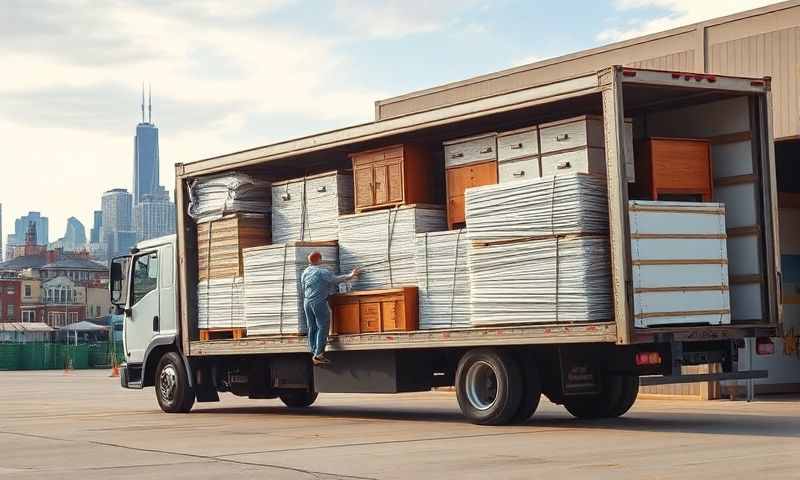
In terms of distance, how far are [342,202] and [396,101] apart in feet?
36.2

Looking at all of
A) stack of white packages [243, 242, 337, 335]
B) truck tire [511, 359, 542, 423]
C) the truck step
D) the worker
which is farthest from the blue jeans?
truck tire [511, 359, 542, 423]

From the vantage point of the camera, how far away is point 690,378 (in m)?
14.3

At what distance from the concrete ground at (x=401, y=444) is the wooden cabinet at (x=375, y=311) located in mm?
1202

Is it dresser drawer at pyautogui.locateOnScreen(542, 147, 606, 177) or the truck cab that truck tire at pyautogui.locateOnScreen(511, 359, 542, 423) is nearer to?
dresser drawer at pyautogui.locateOnScreen(542, 147, 606, 177)

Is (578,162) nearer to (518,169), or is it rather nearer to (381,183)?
(518,169)

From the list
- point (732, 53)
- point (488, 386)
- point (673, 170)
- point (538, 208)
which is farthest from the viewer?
point (732, 53)

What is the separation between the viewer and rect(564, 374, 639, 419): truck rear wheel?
53.3 ft

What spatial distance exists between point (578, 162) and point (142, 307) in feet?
30.2

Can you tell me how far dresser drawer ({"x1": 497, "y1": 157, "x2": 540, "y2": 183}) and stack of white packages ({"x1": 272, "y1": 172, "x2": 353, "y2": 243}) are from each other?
2.91m

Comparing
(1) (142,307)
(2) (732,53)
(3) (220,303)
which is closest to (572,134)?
(3) (220,303)

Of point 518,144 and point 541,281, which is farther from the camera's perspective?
point 518,144

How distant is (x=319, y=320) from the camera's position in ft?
54.4

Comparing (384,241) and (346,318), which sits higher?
(384,241)

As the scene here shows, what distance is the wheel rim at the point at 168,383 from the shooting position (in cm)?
1989
